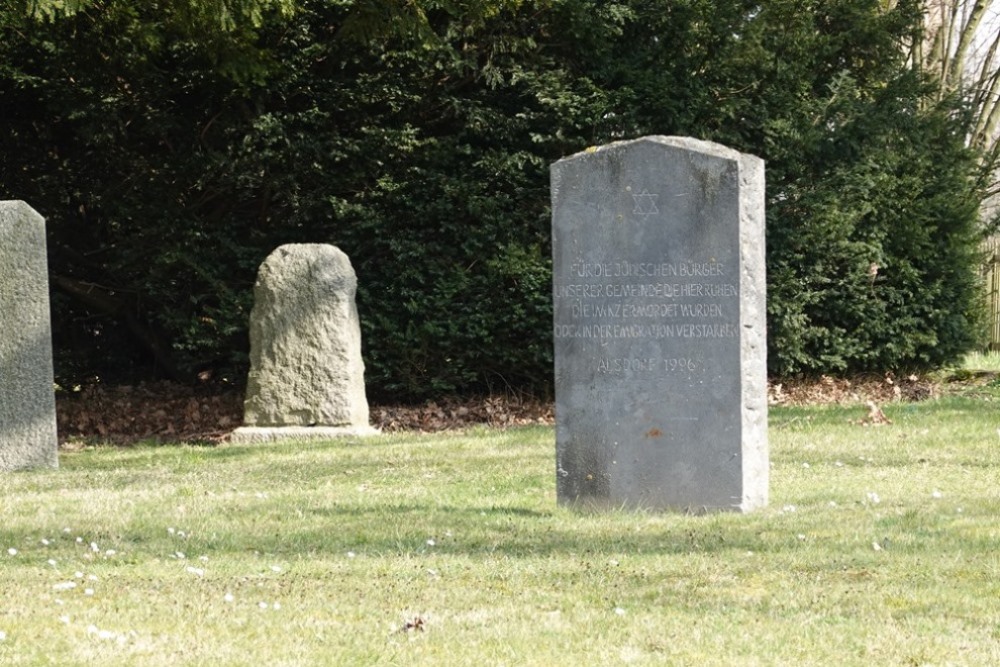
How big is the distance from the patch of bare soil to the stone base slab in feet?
1.52

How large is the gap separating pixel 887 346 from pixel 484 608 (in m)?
11.6

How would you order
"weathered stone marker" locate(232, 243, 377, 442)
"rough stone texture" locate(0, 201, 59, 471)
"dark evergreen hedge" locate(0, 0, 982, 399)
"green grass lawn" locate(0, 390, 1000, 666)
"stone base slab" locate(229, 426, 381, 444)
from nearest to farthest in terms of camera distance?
"green grass lawn" locate(0, 390, 1000, 666), "rough stone texture" locate(0, 201, 59, 471), "stone base slab" locate(229, 426, 381, 444), "weathered stone marker" locate(232, 243, 377, 442), "dark evergreen hedge" locate(0, 0, 982, 399)

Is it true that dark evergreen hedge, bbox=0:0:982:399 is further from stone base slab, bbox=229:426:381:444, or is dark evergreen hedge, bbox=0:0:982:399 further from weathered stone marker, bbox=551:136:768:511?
weathered stone marker, bbox=551:136:768:511

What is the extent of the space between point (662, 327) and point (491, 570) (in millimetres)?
2145

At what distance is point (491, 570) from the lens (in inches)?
255

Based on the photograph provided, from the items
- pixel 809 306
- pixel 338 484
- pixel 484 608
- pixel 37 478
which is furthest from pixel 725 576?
pixel 809 306

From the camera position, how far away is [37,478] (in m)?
10.7

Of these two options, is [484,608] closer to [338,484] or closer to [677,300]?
[677,300]

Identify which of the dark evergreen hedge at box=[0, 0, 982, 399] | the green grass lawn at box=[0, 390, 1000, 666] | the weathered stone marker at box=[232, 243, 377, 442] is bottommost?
the green grass lawn at box=[0, 390, 1000, 666]

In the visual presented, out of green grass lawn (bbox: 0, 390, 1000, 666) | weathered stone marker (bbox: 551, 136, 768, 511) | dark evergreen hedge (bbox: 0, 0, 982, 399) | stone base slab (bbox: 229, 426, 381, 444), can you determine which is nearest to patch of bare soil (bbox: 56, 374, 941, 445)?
dark evergreen hedge (bbox: 0, 0, 982, 399)

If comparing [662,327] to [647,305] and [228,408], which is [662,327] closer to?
[647,305]

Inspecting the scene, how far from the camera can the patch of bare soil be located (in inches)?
580

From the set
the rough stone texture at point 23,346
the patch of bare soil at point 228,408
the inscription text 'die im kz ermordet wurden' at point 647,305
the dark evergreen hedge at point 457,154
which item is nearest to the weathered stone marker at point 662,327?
the inscription text 'die im kz ermordet wurden' at point 647,305

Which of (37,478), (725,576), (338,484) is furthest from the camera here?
(37,478)
